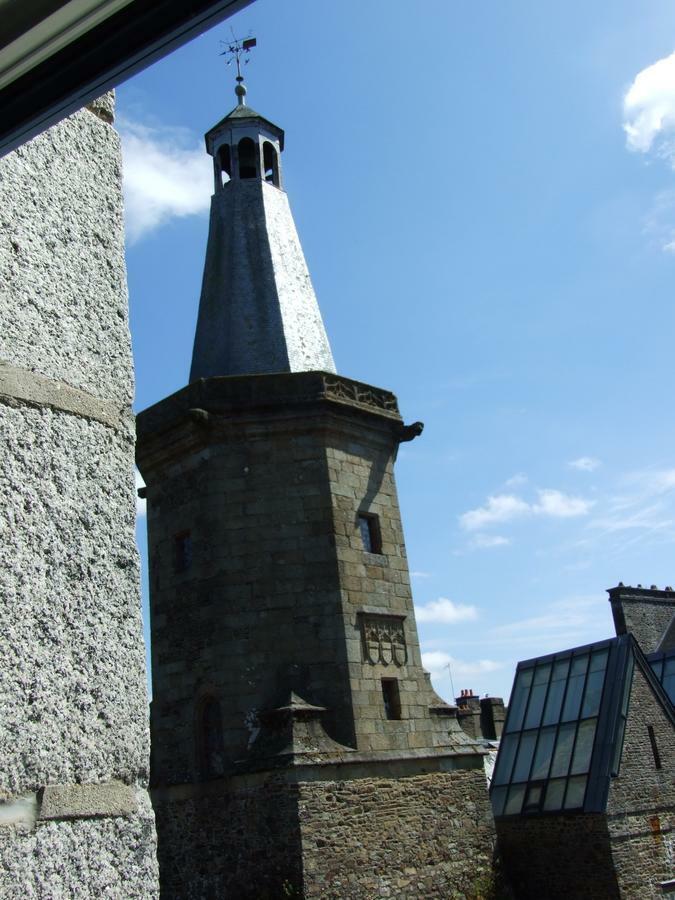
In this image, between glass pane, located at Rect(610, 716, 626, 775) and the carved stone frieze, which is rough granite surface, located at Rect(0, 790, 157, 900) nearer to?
the carved stone frieze

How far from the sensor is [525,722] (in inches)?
769

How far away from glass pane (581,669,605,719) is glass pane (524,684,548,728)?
1295 mm

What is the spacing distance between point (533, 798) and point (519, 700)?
3.04 m

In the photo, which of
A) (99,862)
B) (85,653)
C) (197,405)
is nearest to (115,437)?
(85,653)

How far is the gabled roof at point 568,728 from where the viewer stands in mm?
16688

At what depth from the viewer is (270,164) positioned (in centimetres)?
1911

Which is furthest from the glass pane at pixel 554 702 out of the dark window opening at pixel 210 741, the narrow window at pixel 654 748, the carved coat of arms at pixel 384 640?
the dark window opening at pixel 210 741

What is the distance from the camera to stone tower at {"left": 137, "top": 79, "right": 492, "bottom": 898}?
12.7 m

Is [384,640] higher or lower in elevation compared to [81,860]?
higher

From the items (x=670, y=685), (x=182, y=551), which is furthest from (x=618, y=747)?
(x=182, y=551)

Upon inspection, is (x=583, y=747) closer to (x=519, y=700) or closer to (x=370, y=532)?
(x=519, y=700)

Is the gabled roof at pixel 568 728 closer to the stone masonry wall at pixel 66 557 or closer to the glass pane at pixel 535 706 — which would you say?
the glass pane at pixel 535 706

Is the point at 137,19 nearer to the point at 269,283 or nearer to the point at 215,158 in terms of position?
the point at 269,283

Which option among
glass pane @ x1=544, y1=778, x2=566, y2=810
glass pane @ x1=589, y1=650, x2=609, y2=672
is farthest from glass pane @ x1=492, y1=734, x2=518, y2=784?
glass pane @ x1=589, y1=650, x2=609, y2=672
